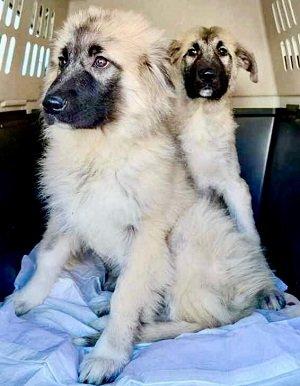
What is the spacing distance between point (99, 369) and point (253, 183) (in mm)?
1608

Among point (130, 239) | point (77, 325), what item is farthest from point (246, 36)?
point (77, 325)

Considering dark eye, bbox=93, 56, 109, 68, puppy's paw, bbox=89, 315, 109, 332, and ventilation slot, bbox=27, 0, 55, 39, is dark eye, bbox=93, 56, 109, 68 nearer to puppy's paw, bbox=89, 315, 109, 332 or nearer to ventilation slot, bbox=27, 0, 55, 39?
ventilation slot, bbox=27, 0, 55, 39

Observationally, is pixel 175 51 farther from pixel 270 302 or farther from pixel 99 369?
pixel 99 369

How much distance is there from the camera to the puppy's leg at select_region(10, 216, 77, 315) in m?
1.88

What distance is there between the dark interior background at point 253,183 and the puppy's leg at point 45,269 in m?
0.13

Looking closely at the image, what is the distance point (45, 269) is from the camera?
191 centimetres

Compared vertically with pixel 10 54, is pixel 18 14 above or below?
above

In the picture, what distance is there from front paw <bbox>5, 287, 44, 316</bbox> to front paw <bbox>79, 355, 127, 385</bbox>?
41 cm

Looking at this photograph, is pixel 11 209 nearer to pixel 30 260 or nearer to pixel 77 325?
pixel 30 260

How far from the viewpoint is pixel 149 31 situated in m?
1.82

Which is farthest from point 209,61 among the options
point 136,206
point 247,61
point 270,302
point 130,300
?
point 130,300

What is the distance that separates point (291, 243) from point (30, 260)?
3.91 ft

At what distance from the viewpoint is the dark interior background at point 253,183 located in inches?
79.4

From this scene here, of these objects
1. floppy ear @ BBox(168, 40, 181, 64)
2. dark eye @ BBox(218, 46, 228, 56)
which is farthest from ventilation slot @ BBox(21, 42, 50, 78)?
dark eye @ BBox(218, 46, 228, 56)
